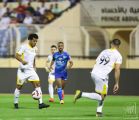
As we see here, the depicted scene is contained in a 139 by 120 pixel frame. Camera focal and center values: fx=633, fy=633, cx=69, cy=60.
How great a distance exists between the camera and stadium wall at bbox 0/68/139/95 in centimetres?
2823

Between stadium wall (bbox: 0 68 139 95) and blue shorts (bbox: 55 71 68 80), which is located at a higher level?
blue shorts (bbox: 55 71 68 80)

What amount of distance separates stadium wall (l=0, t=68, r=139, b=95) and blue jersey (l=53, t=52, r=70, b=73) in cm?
682

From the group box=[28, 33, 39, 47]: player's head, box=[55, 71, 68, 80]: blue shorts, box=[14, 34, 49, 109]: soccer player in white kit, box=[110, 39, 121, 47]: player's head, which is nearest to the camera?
box=[110, 39, 121, 47]: player's head

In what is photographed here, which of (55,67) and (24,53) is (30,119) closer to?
(24,53)

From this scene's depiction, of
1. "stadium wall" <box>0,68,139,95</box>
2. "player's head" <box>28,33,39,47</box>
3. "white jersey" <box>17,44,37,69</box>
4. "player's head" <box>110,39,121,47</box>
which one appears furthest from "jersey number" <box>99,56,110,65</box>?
"stadium wall" <box>0,68,139,95</box>

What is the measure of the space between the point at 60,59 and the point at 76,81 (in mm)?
7175

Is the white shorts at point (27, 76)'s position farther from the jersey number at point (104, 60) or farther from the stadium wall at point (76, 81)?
the stadium wall at point (76, 81)

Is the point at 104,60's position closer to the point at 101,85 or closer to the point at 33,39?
the point at 101,85

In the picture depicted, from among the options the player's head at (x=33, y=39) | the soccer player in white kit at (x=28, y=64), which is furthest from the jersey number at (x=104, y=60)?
the soccer player in white kit at (x=28, y=64)

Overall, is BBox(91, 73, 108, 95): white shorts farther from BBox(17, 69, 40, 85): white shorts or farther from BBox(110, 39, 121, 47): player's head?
BBox(17, 69, 40, 85): white shorts

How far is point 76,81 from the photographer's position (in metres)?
28.7

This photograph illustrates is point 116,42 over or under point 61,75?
over

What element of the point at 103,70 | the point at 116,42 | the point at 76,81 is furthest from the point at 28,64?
the point at 76,81

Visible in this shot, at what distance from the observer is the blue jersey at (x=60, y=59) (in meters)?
21.6
